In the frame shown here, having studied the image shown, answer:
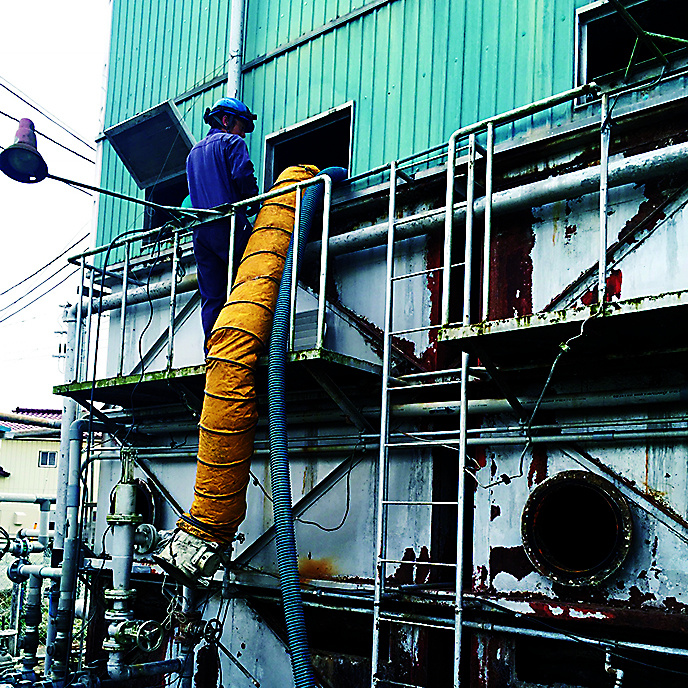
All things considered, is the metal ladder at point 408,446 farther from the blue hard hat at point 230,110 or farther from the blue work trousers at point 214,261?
the blue hard hat at point 230,110

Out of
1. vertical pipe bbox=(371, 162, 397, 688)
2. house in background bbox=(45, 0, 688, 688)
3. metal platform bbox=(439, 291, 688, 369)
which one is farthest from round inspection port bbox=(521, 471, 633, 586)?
vertical pipe bbox=(371, 162, 397, 688)

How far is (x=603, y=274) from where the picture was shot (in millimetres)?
5652

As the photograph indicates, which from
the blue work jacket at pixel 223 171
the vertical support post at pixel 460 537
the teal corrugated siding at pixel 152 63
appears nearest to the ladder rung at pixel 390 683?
the vertical support post at pixel 460 537

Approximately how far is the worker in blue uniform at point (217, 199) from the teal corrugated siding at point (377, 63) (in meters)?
1.12

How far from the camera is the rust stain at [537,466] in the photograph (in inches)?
273

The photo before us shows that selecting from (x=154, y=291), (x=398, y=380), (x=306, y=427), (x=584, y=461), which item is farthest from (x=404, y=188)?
(x=154, y=291)

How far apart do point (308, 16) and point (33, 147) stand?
3812mm

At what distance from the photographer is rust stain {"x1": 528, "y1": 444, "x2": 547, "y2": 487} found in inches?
273

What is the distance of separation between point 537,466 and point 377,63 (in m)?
4.79

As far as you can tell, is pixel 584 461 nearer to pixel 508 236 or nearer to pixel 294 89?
pixel 508 236

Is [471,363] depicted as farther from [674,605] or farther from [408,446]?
[674,605]

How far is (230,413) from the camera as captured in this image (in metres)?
7.65

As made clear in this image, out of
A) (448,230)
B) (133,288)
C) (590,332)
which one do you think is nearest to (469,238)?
(448,230)

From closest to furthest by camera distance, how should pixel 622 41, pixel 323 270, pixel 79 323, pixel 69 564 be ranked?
pixel 622 41 → pixel 323 270 → pixel 69 564 → pixel 79 323
